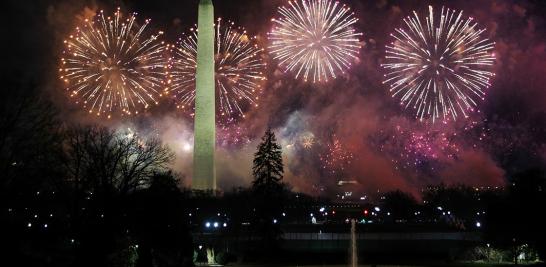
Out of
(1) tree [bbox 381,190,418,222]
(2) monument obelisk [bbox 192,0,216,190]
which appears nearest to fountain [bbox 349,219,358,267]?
(2) monument obelisk [bbox 192,0,216,190]

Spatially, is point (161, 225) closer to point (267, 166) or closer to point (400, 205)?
point (267, 166)

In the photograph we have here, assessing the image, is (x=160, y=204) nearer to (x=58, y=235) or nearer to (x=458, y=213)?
(x=58, y=235)

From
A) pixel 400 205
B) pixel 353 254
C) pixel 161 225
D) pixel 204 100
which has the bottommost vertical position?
pixel 353 254

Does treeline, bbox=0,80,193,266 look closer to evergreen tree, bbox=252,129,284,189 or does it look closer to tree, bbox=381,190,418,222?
evergreen tree, bbox=252,129,284,189

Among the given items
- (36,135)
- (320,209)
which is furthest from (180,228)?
(320,209)

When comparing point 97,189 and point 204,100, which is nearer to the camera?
point 97,189

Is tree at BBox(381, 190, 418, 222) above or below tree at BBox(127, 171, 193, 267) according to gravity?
above

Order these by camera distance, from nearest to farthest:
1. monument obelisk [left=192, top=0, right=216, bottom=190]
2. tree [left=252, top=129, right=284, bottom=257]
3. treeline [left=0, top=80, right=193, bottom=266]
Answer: treeline [left=0, top=80, right=193, bottom=266]
tree [left=252, top=129, right=284, bottom=257]
monument obelisk [left=192, top=0, right=216, bottom=190]

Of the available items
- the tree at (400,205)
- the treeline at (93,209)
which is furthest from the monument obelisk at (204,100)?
the tree at (400,205)

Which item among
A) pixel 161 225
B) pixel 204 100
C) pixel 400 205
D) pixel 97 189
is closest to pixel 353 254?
A: pixel 161 225
